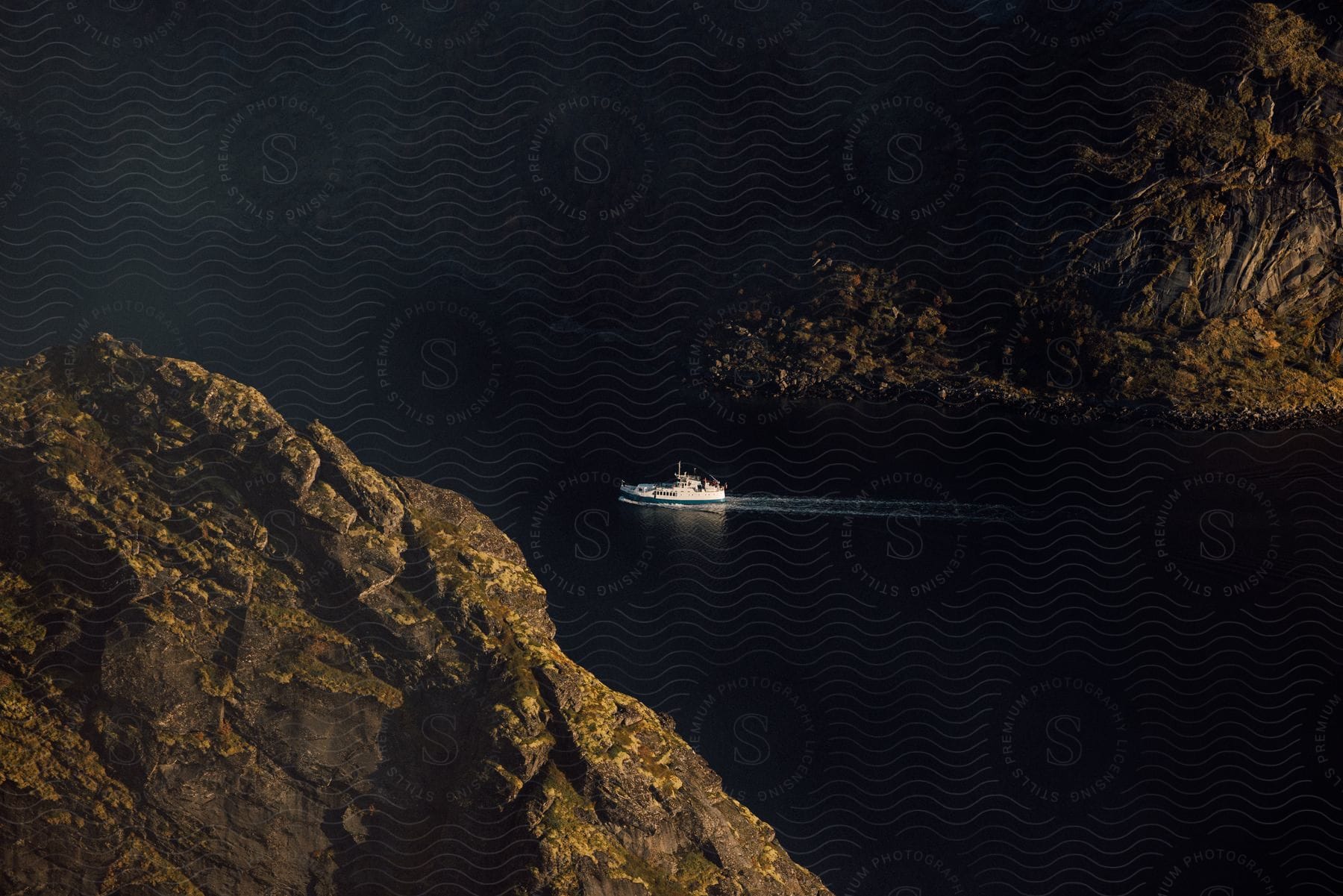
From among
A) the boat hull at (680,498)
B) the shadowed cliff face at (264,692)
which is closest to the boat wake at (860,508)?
the boat hull at (680,498)

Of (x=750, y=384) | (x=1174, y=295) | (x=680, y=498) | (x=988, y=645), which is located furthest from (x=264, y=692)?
(x=1174, y=295)

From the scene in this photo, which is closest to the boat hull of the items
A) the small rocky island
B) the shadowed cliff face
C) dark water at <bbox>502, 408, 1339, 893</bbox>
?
dark water at <bbox>502, 408, 1339, 893</bbox>

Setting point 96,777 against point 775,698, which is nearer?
point 96,777

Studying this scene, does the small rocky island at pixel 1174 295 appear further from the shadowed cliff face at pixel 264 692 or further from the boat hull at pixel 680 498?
the shadowed cliff face at pixel 264 692

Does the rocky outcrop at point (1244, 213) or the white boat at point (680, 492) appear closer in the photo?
the white boat at point (680, 492)

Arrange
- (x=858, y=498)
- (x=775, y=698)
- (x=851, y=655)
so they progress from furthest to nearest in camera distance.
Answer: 1. (x=858, y=498)
2. (x=851, y=655)
3. (x=775, y=698)

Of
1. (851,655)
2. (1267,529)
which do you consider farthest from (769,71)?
(851,655)

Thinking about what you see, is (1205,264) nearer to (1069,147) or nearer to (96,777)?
(1069,147)
